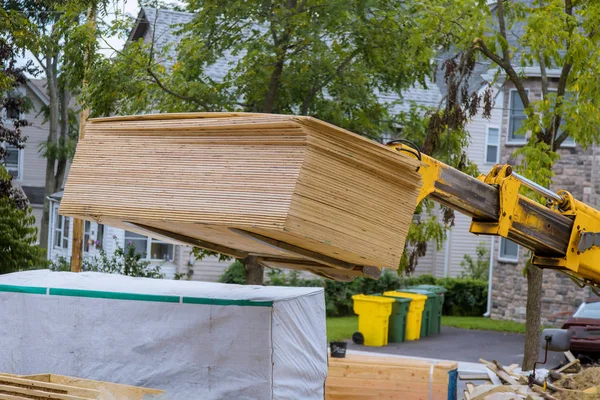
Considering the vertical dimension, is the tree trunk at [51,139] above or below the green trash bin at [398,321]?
above

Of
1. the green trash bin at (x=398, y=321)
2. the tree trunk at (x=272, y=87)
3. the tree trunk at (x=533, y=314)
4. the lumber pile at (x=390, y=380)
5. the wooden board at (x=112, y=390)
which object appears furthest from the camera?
the green trash bin at (x=398, y=321)

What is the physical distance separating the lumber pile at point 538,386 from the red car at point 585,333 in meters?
5.82

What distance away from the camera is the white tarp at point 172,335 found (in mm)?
7613

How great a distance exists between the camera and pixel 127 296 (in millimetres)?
8141

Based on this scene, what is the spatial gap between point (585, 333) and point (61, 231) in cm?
1863

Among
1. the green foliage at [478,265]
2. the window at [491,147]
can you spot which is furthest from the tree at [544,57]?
the window at [491,147]

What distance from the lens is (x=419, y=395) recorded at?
9797 mm

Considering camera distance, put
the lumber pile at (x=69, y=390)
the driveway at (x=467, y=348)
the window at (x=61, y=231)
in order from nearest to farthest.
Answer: the lumber pile at (x=69, y=390) → the driveway at (x=467, y=348) → the window at (x=61, y=231)

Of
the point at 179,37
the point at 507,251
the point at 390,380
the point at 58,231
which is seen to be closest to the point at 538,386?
the point at 390,380

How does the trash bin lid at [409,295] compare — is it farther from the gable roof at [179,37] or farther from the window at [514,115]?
the window at [514,115]

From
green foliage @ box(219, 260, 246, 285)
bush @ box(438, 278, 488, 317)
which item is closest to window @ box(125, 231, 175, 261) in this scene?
green foliage @ box(219, 260, 246, 285)

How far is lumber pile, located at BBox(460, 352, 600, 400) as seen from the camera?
8970 millimetres

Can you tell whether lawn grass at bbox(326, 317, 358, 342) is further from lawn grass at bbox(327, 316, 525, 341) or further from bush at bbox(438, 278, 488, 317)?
bush at bbox(438, 278, 488, 317)

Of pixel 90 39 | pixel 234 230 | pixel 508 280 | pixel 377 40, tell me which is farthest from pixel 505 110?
pixel 234 230
